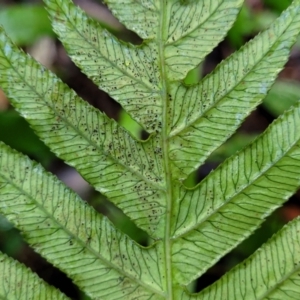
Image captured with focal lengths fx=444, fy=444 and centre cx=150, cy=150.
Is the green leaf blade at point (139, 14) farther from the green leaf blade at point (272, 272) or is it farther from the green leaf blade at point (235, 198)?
the green leaf blade at point (272, 272)

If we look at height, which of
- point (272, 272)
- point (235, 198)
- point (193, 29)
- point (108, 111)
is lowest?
point (272, 272)

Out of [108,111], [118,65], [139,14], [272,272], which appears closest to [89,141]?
[118,65]

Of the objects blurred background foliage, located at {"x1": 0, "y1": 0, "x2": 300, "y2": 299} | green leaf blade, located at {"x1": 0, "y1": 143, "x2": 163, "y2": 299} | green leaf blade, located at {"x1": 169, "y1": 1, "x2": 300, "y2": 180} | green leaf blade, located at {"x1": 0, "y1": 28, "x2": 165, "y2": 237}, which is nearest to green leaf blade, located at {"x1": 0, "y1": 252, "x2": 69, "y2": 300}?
green leaf blade, located at {"x1": 0, "y1": 143, "x2": 163, "y2": 299}

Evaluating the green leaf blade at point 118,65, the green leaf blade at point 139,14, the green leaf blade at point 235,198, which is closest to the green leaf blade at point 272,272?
the green leaf blade at point 235,198

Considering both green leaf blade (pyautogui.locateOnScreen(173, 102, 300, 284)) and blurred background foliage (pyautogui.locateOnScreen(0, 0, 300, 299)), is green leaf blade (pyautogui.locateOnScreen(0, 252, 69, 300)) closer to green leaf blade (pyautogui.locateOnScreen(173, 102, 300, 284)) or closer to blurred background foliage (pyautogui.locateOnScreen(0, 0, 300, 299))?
green leaf blade (pyautogui.locateOnScreen(173, 102, 300, 284))

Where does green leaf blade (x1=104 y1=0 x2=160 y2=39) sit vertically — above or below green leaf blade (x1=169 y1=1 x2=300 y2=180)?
above

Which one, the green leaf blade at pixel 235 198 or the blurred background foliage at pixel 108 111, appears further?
the blurred background foliage at pixel 108 111

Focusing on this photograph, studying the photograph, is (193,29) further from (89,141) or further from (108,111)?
(108,111)

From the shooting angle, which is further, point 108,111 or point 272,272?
point 108,111

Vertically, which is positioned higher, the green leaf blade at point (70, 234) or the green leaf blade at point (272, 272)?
the green leaf blade at point (70, 234)
